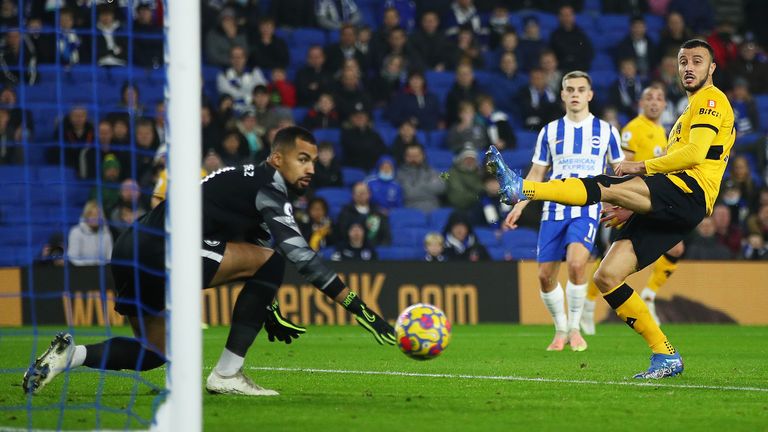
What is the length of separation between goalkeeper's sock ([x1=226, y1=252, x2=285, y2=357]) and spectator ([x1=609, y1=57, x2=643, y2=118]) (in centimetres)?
1251

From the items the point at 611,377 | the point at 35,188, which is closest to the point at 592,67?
the point at 35,188

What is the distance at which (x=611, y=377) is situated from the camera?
25.6 feet

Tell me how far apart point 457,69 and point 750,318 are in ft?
20.1

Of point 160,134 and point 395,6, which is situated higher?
point 395,6

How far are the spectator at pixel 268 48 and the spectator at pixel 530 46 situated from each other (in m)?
3.77

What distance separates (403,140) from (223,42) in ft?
10.5

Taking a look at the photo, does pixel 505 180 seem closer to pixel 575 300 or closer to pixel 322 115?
pixel 575 300

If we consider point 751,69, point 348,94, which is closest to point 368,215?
point 348,94

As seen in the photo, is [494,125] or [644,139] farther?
[494,125]

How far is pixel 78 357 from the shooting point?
21.9 ft

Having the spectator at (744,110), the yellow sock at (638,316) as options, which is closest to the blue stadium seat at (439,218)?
the spectator at (744,110)

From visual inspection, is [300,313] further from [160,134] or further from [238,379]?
[238,379]

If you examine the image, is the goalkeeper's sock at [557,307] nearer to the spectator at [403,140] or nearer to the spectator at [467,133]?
the spectator at [403,140]

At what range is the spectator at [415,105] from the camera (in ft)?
59.1
